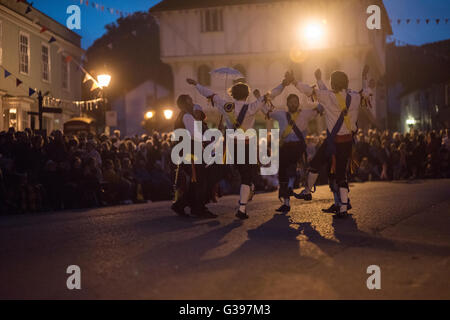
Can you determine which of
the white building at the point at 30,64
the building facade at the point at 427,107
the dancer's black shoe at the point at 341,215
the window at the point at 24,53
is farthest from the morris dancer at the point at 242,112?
the building facade at the point at 427,107

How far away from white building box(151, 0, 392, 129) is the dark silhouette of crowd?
21586 mm

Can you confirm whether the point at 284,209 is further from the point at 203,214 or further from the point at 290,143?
the point at 203,214

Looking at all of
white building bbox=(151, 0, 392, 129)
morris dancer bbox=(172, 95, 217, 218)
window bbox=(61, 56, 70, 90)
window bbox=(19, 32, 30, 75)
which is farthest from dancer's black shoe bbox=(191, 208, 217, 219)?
white building bbox=(151, 0, 392, 129)

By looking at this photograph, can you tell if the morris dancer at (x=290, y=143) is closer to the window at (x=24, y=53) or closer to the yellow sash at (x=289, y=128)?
the yellow sash at (x=289, y=128)

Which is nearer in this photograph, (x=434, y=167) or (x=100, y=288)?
(x=100, y=288)

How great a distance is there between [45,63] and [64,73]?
2.44 meters

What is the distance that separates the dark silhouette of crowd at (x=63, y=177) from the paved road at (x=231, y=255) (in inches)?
105

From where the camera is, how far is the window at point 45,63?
27.5m

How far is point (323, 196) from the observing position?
13031 mm

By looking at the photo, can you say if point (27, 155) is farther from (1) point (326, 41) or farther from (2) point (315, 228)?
(1) point (326, 41)

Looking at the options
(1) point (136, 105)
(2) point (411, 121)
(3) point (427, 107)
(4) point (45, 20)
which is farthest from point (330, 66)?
(2) point (411, 121)

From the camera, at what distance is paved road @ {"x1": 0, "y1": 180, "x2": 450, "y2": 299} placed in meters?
4.71
